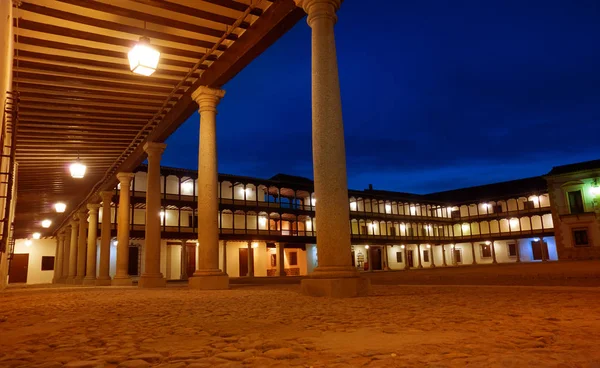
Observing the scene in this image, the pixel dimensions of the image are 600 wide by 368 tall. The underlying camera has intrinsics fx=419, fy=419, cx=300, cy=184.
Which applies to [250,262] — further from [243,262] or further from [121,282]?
[121,282]

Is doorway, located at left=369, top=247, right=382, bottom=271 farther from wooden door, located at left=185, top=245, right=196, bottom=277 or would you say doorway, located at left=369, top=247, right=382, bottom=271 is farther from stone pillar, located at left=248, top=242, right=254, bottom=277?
wooden door, located at left=185, top=245, right=196, bottom=277

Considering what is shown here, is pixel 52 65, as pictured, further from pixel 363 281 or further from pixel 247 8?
pixel 363 281

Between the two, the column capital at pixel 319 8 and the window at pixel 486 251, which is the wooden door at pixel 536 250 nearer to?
the window at pixel 486 251

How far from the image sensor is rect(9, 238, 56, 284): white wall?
36.1 metres

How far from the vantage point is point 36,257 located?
3703cm

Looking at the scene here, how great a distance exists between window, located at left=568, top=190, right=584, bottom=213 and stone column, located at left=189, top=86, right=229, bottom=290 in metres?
37.5

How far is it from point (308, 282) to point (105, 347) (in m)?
4.10

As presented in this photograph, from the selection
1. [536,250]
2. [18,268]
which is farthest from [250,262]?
[536,250]

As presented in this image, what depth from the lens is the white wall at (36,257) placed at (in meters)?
36.1

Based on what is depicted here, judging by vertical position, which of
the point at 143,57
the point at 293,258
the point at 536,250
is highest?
the point at 143,57

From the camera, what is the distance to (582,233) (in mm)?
36656

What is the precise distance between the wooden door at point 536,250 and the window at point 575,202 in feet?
34.8

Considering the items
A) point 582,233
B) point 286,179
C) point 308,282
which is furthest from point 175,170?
point 582,233

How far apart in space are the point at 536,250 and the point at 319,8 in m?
49.0
